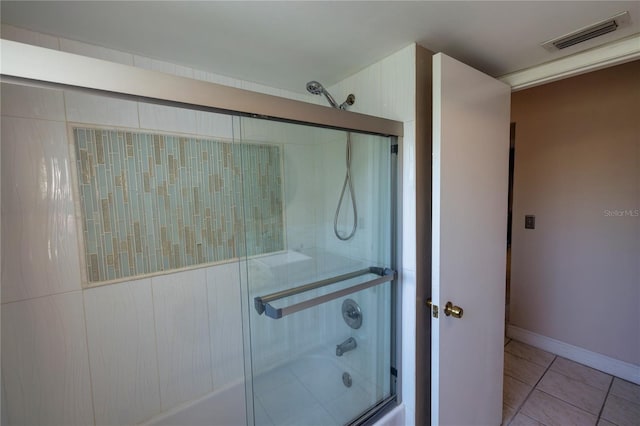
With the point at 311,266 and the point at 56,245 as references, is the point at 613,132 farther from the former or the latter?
the point at 56,245

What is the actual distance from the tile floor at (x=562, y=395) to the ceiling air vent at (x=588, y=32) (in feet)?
7.24

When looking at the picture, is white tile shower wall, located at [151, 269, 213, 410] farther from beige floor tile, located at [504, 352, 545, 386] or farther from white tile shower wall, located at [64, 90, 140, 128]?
beige floor tile, located at [504, 352, 545, 386]

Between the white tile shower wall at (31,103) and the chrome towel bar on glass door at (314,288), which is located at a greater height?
the white tile shower wall at (31,103)

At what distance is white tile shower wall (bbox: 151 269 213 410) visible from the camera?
1478mm

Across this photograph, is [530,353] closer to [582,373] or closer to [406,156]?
[582,373]

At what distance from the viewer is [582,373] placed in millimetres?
2102

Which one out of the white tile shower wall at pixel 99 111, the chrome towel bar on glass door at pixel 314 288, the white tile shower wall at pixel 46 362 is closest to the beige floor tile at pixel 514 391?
the chrome towel bar on glass door at pixel 314 288

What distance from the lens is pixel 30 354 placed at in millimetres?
1152

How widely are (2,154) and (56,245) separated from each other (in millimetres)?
417

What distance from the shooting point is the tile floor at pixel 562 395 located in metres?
1.70

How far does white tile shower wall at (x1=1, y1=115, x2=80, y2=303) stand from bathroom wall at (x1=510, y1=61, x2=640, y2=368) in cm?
327

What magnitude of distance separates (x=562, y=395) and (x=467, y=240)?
1672 mm

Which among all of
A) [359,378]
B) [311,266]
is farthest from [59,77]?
[359,378]

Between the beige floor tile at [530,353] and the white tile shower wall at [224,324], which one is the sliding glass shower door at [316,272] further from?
the beige floor tile at [530,353]
